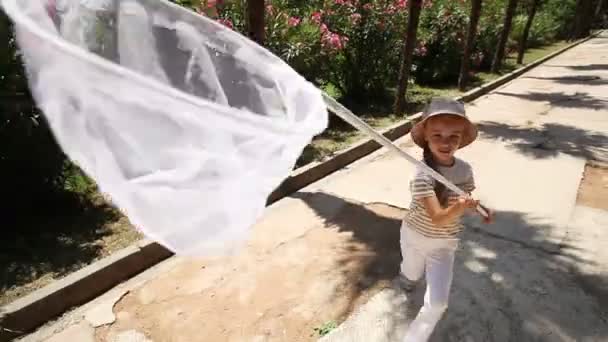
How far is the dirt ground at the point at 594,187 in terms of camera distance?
4852 mm

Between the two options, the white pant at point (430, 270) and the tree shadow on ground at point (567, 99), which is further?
the tree shadow on ground at point (567, 99)

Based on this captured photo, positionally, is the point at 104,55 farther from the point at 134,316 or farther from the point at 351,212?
the point at 351,212

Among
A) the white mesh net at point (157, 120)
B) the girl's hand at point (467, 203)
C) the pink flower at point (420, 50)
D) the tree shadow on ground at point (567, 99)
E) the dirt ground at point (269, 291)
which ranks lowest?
the dirt ground at point (269, 291)

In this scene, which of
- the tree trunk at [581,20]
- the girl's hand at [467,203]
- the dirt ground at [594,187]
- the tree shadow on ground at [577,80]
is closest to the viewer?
the girl's hand at [467,203]

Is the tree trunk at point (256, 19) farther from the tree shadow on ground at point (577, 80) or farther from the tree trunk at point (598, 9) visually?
the tree trunk at point (598, 9)

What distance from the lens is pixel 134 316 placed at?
3227mm

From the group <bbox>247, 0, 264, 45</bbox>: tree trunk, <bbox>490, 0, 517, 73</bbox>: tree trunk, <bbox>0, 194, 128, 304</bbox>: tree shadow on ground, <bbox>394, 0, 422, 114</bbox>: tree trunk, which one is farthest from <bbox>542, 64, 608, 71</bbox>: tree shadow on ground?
<bbox>0, 194, 128, 304</bbox>: tree shadow on ground

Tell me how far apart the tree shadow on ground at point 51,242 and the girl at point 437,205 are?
2.64 m

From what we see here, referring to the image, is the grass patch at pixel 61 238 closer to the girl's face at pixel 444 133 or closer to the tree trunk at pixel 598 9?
the girl's face at pixel 444 133

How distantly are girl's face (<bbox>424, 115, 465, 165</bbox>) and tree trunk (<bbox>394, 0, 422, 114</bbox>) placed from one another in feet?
19.3

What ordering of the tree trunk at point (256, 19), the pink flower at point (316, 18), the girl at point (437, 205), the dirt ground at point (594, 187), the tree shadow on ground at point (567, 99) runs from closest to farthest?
the girl at point (437, 205)
the dirt ground at point (594, 187)
the tree trunk at point (256, 19)
the pink flower at point (316, 18)
the tree shadow on ground at point (567, 99)

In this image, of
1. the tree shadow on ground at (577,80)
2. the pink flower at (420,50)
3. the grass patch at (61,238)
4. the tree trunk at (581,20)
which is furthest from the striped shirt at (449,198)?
the tree trunk at (581,20)

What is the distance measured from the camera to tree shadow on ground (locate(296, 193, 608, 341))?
3.01 meters

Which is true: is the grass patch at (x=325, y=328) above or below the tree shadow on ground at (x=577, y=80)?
below
